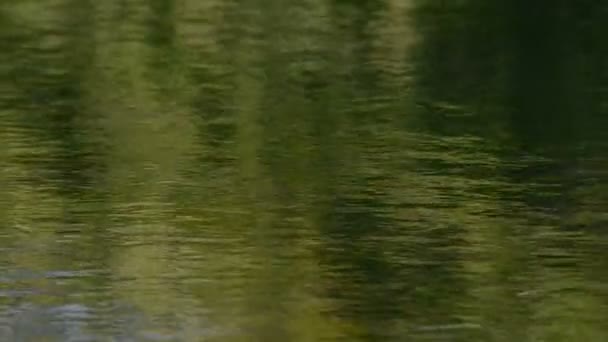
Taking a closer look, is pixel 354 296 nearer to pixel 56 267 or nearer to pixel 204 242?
pixel 204 242

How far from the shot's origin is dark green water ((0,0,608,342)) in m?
6.27

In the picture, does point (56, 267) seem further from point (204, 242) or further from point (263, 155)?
point (263, 155)

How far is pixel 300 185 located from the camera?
319 inches

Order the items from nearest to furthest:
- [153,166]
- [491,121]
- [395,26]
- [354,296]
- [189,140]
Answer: [354,296]
[153,166]
[189,140]
[491,121]
[395,26]

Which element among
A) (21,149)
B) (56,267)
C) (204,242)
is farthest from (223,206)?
(21,149)

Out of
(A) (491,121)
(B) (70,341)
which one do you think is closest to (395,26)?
(A) (491,121)

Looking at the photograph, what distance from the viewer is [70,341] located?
584 cm

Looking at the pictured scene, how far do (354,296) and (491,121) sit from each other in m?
3.82

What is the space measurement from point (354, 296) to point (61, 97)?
4731 millimetres

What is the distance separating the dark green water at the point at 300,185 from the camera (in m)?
6.27

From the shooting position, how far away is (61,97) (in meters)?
10.4

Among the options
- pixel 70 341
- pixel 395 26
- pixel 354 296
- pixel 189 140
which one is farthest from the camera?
pixel 395 26

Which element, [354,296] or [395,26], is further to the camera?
[395,26]

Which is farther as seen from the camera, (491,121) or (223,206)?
(491,121)
